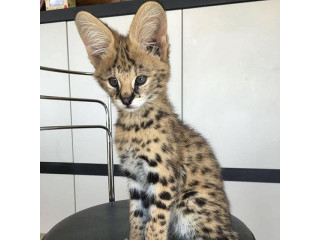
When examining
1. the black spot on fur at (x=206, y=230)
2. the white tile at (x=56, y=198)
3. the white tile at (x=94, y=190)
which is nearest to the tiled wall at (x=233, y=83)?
the white tile at (x=94, y=190)

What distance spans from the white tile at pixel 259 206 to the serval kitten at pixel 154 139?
0.75 metres

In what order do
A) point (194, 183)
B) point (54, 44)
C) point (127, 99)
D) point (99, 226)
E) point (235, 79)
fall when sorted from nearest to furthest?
point (127, 99), point (194, 183), point (99, 226), point (235, 79), point (54, 44)

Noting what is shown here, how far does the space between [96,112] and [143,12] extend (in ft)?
3.58

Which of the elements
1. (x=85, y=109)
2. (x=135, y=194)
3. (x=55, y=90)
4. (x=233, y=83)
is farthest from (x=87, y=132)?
(x=135, y=194)

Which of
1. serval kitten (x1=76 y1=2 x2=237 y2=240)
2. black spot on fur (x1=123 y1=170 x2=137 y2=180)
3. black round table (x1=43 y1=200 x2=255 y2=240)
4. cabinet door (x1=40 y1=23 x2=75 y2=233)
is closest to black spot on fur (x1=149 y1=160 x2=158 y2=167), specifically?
serval kitten (x1=76 y1=2 x2=237 y2=240)

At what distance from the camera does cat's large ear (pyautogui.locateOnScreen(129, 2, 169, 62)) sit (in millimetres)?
559

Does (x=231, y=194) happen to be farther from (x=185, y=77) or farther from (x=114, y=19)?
(x=114, y=19)

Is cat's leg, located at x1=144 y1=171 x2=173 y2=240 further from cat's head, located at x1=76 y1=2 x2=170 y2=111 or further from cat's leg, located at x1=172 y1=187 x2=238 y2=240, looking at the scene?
cat's head, located at x1=76 y1=2 x2=170 y2=111

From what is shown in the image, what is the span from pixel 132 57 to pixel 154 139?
0.19 meters

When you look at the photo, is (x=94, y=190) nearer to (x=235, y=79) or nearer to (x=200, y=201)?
(x=235, y=79)

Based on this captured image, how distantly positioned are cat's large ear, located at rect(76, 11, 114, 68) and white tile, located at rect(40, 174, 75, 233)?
1192 millimetres

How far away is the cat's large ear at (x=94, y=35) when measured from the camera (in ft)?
1.93

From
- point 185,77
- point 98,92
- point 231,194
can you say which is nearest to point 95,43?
point 185,77

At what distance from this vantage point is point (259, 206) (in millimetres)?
1408
